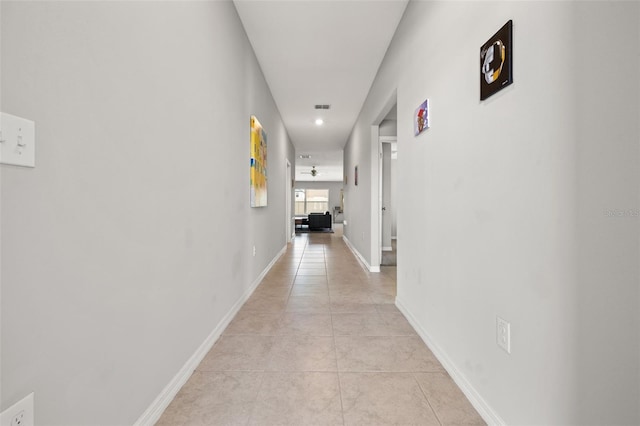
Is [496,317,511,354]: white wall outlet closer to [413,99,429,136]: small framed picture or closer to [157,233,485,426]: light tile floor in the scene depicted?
[157,233,485,426]: light tile floor

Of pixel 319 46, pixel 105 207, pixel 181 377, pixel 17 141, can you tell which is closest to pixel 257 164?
pixel 319 46

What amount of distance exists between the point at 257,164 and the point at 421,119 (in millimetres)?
1961

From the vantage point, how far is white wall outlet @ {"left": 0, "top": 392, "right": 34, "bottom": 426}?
723mm

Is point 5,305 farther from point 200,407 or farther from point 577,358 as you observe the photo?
point 577,358

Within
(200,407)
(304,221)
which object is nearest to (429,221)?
(200,407)

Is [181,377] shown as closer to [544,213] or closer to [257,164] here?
[544,213]

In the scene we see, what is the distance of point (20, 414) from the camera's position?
764mm

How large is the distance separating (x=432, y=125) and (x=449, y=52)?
439 mm

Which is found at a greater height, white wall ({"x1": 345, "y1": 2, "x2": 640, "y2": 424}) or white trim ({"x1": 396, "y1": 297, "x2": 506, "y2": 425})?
white wall ({"x1": 345, "y1": 2, "x2": 640, "y2": 424})

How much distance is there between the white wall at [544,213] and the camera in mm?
822

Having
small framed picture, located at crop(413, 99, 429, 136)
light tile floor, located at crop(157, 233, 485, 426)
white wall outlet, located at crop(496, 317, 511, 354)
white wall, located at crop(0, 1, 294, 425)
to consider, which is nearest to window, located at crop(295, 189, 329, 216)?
light tile floor, located at crop(157, 233, 485, 426)

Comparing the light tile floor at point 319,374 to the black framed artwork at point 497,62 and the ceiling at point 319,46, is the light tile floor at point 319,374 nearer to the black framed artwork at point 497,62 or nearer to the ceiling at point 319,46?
the black framed artwork at point 497,62

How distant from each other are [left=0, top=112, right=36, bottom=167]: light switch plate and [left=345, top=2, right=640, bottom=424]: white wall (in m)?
1.50

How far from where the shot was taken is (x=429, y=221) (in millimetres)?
2096
